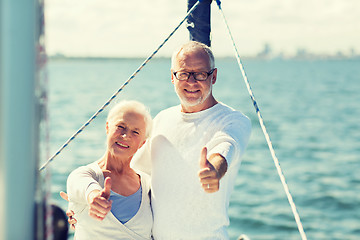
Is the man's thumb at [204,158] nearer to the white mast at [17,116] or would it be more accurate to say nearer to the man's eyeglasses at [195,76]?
the man's eyeglasses at [195,76]

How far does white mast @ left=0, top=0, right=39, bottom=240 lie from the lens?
108 cm

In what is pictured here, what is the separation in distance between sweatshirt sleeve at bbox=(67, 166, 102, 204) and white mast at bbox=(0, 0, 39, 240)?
3.08 feet

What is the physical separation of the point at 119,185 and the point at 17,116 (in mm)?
1235

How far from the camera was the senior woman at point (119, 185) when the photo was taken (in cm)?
A: 220

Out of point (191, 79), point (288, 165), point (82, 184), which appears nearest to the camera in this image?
point (82, 184)

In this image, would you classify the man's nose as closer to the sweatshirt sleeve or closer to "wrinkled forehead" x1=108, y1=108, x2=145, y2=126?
"wrinkled forehead" x1=108, y1=108, x2=145, y2=126

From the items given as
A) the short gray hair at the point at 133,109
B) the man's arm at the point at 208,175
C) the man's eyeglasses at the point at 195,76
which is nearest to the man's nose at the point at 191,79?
the man's eyeglasses at the point at 195,76

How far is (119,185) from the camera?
2.30 m

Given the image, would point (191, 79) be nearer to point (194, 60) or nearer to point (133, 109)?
point (194, 60)

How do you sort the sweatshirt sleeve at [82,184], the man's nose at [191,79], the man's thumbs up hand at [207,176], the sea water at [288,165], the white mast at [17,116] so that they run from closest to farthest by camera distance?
1. the white mast at [17,116]
2. the man's thumbs up hand at [207,176]
3. the sweatshirt sleeve at [82,184]
4. the man's nose at [191,79]
5. the sea water at [288,165]

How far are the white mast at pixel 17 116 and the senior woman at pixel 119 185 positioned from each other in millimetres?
957

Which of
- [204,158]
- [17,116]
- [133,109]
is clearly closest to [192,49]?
[133,109]

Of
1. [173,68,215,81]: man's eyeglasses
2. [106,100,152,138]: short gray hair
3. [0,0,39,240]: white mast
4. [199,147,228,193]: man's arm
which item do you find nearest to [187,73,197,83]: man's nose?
[173,68,215,81]: man's eyeglasses

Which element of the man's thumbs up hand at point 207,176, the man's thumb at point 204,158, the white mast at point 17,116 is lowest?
the white mast at point 17,116
